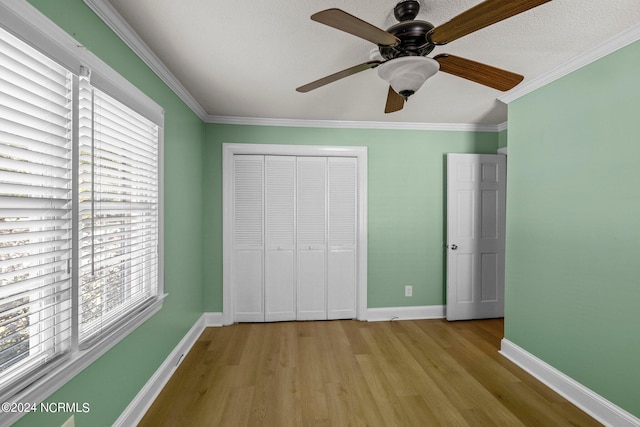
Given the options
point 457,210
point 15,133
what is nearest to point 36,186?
point 15,133

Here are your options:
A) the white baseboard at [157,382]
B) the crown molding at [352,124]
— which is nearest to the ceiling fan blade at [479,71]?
the crown molding at [352,124]

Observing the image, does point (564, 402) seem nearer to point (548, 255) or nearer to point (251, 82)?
point (548, 255)

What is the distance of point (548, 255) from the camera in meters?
2.25

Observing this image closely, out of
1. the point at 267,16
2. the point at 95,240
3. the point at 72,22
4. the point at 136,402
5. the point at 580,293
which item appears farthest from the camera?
the point at 580,293

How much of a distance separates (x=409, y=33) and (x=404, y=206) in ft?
7.88

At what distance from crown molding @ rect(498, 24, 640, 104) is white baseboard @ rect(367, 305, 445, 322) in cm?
241

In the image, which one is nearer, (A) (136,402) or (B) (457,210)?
(A) (136,402)

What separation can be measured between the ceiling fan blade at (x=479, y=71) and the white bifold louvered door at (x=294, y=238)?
1.99 metres

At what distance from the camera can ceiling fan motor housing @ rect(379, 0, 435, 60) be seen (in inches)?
51.7

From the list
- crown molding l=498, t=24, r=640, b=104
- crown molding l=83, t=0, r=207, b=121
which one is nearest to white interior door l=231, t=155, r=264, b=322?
crown molding l=83, t=0, r=207, b=121

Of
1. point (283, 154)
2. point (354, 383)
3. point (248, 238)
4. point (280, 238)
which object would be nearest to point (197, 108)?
point (283, 154)

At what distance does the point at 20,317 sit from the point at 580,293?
301cm

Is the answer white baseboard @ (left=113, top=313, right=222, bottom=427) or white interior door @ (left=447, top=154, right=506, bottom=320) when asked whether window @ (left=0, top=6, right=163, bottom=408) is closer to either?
white baseboard @ (left=113, top=313, right=222, bottom=427)

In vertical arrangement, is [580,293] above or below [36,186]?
below
